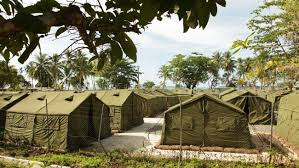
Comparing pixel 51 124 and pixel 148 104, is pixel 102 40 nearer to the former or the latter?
pixel 51 124

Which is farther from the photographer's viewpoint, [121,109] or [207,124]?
[121,109]

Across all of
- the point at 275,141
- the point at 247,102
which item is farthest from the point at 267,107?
the point at 275,141

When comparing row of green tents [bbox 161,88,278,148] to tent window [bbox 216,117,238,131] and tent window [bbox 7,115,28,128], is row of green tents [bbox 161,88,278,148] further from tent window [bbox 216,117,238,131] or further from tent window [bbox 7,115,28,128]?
tent window [bbox 7,115,28,128]

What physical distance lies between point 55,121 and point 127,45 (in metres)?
14.1

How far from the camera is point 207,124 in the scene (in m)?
16.4

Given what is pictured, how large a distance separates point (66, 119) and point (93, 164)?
140 inches

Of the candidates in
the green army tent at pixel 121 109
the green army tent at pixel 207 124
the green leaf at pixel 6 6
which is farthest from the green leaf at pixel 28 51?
the green army tent at pixel 121 109

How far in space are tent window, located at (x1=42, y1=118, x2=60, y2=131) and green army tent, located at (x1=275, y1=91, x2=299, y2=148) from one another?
35.9ft

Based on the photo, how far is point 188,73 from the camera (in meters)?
72.9

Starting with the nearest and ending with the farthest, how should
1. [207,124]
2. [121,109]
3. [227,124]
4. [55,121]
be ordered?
[55,121] < [227,124] < [207,124] < [121,109]

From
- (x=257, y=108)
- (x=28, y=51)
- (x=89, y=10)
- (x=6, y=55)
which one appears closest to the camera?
(x=28, y=51)

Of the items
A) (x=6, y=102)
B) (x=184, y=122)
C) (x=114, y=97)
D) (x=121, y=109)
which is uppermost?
(x=114, y=97)

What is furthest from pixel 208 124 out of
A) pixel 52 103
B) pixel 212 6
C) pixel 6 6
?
pixel 212 6

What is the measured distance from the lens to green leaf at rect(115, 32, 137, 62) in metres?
1.93
